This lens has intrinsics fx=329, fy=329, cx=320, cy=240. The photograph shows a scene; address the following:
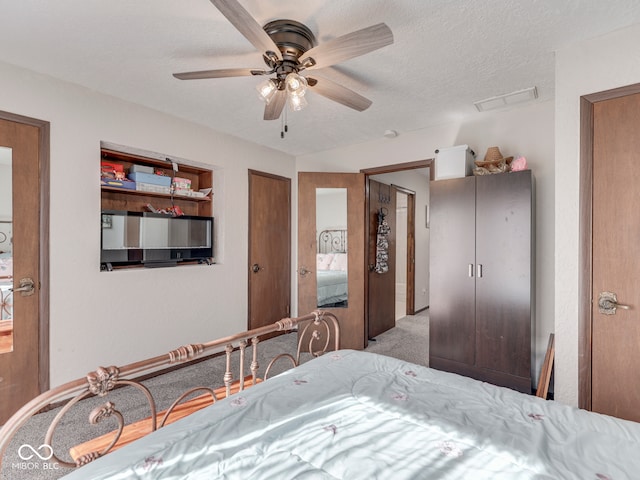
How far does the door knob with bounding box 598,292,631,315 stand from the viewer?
5.94ft

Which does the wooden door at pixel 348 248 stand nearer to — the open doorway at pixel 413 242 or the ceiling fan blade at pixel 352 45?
the open doorway at pixel 413 242

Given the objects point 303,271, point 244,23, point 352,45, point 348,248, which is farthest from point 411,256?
point 244,23

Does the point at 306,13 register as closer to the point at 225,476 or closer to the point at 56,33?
the point at 56,33

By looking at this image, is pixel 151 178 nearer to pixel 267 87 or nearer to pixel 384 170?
pixel 267 87

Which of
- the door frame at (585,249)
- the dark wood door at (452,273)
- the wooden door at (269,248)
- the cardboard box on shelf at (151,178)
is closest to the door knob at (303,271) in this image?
the wooden door at (269,248)

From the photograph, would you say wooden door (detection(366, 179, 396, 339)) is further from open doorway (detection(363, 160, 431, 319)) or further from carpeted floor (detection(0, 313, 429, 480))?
open doorway (detection(363, 160, 431, 319))

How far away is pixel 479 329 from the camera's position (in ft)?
9.25

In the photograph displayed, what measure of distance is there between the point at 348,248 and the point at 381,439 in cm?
292

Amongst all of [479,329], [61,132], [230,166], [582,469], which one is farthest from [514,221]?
[61,132]

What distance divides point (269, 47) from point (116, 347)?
2.70m

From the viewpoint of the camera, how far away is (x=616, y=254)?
71.4 inches

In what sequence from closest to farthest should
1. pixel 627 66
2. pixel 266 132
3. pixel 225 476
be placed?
pixel 225 476
pixel 627 66
pixel 266 132

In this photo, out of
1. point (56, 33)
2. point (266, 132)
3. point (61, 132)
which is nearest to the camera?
point (56, 33)

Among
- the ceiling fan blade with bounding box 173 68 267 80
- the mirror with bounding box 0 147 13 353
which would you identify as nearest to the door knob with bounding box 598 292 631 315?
the ceiling fan blade with bounding box 173 68 267 80
